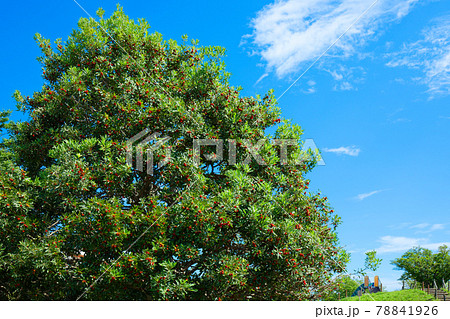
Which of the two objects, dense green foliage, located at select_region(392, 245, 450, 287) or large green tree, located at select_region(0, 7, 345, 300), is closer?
large green tree, located at select_region(0, 7, 345, 300)

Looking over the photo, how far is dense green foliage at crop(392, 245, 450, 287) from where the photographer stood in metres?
Answer: 47.9

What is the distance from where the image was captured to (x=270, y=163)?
9773 mm

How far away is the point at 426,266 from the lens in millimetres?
49344

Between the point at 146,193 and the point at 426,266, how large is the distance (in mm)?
51724

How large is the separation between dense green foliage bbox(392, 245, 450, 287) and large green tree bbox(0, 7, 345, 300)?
47267 mm

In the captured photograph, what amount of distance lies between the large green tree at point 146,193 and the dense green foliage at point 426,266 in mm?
47267

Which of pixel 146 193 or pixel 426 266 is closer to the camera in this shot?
pixel 146 193

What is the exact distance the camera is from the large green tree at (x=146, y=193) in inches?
322

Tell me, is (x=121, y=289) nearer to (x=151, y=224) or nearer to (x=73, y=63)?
(x=151, y=224)

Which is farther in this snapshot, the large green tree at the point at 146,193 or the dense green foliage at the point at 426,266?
the dense green foliage at the point at 426,266

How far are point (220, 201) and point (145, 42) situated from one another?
5.90 metres

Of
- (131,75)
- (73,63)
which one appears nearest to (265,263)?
(131,75)

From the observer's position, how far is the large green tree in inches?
322

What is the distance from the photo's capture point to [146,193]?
10.0 meters
